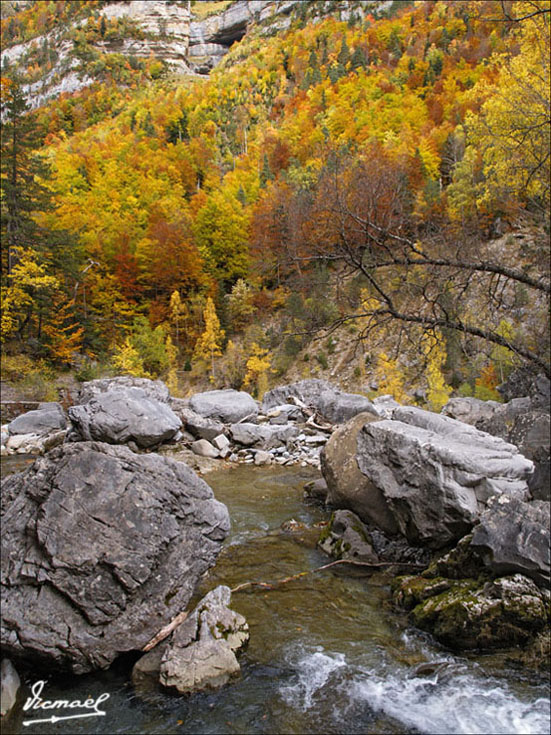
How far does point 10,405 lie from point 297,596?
20008 millimetres

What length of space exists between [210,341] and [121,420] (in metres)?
16.3

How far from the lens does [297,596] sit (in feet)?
17.8

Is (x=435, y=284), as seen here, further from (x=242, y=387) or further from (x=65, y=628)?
(x=242, y=387)

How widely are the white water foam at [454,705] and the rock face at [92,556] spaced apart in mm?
2103

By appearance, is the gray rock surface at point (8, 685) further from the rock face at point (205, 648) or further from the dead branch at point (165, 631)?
the rock face at point (205, 648)

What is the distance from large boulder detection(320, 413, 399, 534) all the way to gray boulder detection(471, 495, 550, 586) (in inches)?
77.8

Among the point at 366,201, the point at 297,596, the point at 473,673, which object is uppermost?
the point at 366,201

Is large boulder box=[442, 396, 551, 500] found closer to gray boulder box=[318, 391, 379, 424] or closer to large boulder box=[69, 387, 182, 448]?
gray boulder box=[318, 391, 379, 424]

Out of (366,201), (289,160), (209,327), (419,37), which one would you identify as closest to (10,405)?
(209,327)

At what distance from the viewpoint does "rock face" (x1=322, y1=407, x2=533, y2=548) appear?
18.4ft

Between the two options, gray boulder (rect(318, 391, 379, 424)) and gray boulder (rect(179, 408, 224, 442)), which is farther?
gray boulder (rect(318, 391, 379, 424))

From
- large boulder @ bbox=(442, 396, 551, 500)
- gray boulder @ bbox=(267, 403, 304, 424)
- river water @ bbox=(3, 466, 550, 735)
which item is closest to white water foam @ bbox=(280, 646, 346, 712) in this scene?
river water @ bbox=(3, 466, 550, 735)

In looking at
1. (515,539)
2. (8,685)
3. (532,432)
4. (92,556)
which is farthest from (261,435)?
(8,685)

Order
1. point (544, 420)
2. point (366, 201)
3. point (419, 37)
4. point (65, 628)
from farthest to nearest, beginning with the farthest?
point (419, 37) → point (544, 420) → point (366, 201) → point (65, 628)
